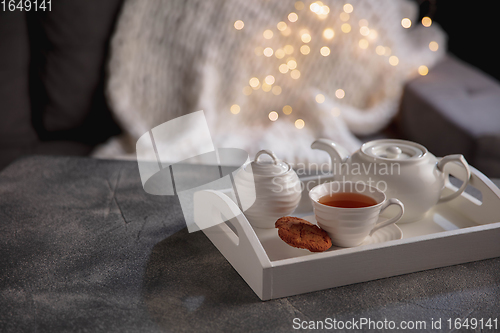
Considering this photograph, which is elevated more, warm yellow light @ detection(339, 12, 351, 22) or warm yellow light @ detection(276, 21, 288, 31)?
warm yellow light @ detection(339, 12, 351, 22)

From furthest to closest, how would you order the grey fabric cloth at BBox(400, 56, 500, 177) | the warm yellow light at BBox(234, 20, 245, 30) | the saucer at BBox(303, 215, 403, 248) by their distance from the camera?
the warm yellow light at BBox(234, 20, 245, 30) < the grey fabric cloth at BBox(400, 56, 500, 177) < the saucer at BBox(303, 215, 403, 248)

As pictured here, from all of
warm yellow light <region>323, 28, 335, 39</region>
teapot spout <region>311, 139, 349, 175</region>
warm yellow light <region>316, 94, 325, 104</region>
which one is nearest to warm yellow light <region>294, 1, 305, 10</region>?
warm yellow light <region>323, 28, 335, 39</region>

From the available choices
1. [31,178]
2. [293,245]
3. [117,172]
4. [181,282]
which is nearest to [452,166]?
[293,245]

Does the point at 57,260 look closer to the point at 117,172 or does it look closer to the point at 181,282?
the point at 181,282

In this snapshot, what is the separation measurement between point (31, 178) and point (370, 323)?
2.58ft

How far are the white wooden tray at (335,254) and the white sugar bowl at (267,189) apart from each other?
0.12ft

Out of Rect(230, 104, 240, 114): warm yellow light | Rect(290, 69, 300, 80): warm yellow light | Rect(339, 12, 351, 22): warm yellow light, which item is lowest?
Rect(230, 104, 240, 114): warm yellow light

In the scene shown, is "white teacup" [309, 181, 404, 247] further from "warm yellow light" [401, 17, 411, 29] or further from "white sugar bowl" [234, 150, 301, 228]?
"warm yellow light" [401, 17, 411, 29]

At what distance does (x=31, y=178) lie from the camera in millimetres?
991

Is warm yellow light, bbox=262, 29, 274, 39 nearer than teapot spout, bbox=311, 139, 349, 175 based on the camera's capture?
No

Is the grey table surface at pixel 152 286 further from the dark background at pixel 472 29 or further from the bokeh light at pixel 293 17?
the dark background at pixel 472 29

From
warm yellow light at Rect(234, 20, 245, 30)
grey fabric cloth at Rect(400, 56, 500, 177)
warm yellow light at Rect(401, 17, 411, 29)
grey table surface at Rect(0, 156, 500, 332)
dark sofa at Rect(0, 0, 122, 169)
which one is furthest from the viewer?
warm yellow light at Rect(401, 17, 411, 29)

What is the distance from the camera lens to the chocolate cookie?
0.65m

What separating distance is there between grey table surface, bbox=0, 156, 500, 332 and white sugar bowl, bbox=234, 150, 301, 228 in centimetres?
10
